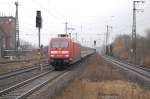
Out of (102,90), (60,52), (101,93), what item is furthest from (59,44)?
(101,93)

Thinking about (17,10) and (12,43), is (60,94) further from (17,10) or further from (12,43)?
(12,43)

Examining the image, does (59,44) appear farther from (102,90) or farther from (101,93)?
(101,93)

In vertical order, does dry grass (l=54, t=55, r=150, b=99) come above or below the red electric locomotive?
below

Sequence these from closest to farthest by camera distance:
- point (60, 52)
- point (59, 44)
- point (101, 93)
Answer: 1. point (101, 93)
2. point (60, 52)
3. point (59, 44)

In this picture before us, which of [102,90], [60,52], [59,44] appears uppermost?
[59,44]

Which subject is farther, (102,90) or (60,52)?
(60,52)

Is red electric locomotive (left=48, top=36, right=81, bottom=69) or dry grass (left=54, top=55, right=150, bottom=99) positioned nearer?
dry grass (left=54, top=55, right=150, bottom=99)

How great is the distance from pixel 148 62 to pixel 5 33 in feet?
149

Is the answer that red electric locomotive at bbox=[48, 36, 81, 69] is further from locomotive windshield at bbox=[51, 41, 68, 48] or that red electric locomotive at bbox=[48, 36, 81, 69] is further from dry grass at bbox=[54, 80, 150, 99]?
dry grass at bbox=[54, 80, 150, 99]

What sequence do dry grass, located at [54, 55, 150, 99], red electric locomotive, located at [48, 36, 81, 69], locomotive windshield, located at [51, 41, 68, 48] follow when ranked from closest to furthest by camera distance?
dry grass, located at [54, 55, 150, 99] < red electric locomotive, located at [48, 36, 81, 69] < locomotive windshield, located at [51, 41, 68, 48]

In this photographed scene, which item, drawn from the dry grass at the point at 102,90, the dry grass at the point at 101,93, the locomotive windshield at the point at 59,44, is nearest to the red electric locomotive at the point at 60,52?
the locomotive windshield at the point at 59,44

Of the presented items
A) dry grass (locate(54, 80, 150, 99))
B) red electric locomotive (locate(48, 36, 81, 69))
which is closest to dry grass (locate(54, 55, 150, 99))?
dry grass (locate(54, 80, 150, 99))

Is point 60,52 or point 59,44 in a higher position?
point 59,44

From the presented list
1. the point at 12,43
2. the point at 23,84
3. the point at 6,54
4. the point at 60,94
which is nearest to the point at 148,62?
the point at 6,54
